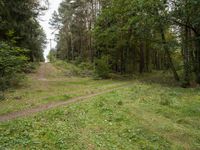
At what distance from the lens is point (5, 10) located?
19609mm

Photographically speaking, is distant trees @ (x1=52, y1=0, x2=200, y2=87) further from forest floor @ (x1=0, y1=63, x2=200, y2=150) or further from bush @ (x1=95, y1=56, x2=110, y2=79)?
forest floor @ (x1=0, y1=63, x2=200, y2=150)

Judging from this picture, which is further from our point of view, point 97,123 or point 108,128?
point 97,123

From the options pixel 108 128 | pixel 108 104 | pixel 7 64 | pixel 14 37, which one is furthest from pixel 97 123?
pixel 14 37

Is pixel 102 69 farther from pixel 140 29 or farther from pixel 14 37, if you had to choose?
pixel 14 37

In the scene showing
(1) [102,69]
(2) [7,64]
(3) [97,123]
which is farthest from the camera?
(1) [102,69]

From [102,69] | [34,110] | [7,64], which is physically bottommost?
[34,110]

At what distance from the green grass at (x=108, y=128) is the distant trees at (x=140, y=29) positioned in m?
8.35

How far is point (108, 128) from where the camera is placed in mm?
9008

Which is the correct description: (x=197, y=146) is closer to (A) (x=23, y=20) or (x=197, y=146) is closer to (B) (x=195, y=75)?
(B) (x=195, y=75)

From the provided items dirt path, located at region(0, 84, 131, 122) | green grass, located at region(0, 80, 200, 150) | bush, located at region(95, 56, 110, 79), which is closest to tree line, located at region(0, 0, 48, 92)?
dirt path, located at region(0, 84, 131, 122)

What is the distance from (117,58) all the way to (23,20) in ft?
42.7

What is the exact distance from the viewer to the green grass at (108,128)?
7.57 m

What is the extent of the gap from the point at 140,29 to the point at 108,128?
13.9 m

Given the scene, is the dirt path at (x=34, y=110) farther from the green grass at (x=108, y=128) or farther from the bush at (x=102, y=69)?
the bush at (x=102, y=69)
